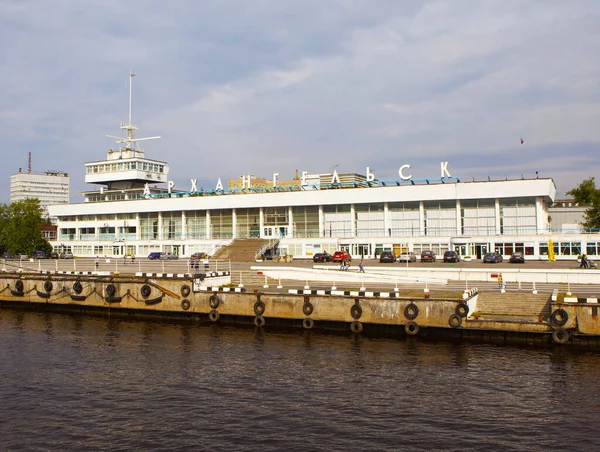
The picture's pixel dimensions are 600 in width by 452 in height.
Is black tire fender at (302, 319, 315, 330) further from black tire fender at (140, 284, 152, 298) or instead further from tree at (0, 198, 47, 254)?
tree at (0, 198, 47, 254)

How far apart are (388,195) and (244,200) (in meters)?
27.3

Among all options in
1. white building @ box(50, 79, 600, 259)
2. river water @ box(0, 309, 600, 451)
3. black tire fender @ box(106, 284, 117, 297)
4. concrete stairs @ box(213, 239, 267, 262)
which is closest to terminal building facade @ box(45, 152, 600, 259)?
white building @ box(50, 79, 600, 259)

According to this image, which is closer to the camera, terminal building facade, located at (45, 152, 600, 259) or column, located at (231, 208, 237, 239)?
terminal building facade, located at (45, 152, 600, 259)

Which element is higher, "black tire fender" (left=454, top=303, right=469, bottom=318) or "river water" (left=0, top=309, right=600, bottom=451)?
"black tire fender" (left=454, top=303, right=469, bottom=318)

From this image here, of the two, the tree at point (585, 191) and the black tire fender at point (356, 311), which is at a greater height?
the tree at point (585, 191)

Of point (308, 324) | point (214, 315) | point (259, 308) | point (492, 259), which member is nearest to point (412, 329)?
point (308, 324)

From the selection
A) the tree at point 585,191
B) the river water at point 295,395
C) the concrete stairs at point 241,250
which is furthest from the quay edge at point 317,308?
the tree at point 585,191

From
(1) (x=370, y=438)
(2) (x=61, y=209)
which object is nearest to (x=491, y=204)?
(1) (x=370, y=438)

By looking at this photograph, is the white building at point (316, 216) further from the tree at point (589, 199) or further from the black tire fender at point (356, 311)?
Answer: the black tire fender at point (356, 311)

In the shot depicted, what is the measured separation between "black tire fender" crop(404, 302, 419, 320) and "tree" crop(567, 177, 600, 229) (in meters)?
88.3

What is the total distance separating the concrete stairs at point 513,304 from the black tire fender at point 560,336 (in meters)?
3.39

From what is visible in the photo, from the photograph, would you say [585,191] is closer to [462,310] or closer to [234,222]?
[234,222]

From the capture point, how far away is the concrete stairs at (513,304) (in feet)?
121

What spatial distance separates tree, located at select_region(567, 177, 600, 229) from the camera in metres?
108
